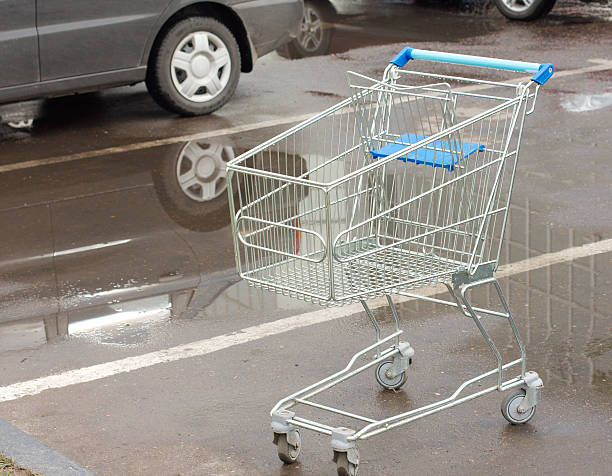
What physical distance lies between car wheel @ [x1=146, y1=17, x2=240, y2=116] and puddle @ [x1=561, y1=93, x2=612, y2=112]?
2902mm

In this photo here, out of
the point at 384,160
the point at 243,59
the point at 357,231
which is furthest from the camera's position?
the point at 243,59

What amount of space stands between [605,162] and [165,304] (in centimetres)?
366

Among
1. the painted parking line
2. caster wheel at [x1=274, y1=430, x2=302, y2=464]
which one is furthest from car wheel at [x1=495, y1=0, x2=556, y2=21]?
caster wheel at [x1=274, y1=430, x2=302, y2=464]

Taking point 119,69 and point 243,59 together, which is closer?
point 119,69

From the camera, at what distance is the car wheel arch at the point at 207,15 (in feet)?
28.8

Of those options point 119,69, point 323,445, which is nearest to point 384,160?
point 323,445

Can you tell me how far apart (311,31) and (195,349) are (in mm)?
8445

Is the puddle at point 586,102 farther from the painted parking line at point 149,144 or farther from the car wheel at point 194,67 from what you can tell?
the car wheel at point 194,67

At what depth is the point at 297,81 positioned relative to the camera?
33.9 feet

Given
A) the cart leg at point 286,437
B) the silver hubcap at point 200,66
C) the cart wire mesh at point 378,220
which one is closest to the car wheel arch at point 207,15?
the silver hubcap at point 200,66

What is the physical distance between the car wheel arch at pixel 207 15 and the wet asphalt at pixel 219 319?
1.74ft

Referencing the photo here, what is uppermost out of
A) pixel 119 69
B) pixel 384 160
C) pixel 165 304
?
pixel 384 160

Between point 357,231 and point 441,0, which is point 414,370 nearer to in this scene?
point 357,231

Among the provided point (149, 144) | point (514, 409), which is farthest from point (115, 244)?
point (514, 409)
